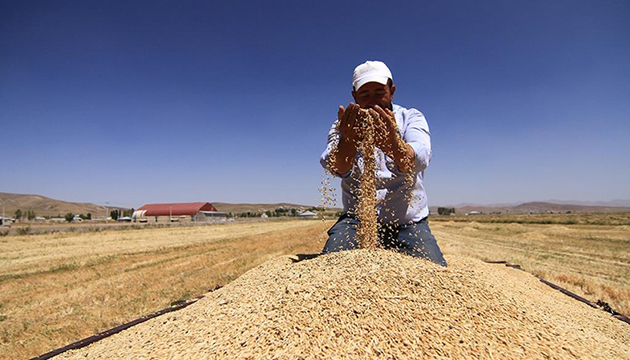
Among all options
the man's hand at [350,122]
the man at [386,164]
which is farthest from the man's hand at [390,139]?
the man's hand at [350,122]

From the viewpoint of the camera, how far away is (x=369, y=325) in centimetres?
164

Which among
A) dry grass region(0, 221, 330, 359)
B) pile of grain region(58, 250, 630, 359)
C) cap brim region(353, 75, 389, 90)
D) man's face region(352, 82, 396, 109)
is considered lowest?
dry grass region(0, 221, 330, 359)

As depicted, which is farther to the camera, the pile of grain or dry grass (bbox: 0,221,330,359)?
dry grass (bbox: 0,221,330,359)

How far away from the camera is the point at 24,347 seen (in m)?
2.93

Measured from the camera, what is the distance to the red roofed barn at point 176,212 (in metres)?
64.3

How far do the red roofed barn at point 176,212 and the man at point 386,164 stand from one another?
2521 inches

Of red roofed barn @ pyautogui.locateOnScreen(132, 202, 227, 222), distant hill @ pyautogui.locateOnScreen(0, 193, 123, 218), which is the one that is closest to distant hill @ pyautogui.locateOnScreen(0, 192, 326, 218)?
distant hill @ pyautogui.locateOnScreen(0, 193, 123, 218)

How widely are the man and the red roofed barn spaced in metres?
64.0

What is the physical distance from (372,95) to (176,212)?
69.2 meters

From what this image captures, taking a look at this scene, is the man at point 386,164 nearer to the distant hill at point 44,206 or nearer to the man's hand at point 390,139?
the man's hand at point 390,139

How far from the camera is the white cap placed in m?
2.73

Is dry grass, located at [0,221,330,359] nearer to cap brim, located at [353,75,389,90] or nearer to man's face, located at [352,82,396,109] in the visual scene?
man's face, located at [352,82,396,109]

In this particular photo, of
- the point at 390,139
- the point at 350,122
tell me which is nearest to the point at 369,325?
the point at 390,139

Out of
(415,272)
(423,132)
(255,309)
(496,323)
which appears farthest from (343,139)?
(496,323)
